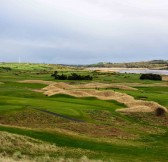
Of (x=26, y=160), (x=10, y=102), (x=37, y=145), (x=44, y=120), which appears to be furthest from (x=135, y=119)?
(x=26, y=160)

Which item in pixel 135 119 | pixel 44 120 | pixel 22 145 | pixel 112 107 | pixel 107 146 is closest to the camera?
pixel 22 145

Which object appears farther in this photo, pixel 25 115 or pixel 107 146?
pixel 25 115

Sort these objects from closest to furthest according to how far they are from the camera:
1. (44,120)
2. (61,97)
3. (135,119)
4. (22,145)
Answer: (22,145)
(44,120)
(135,119)
(61,97)

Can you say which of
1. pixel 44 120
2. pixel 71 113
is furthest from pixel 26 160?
pixel 71 113

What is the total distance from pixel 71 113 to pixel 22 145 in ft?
59.1

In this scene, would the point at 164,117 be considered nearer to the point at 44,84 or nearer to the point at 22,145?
the point at 22,145

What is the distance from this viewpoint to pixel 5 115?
5138cm

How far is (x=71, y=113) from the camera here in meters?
54.4

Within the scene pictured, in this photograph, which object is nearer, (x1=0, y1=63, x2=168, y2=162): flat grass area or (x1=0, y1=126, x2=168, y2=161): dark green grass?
(x1=0, y1=126, x2=168, y2=161): dark green grass

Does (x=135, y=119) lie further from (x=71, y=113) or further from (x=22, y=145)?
(x=22, y=145)

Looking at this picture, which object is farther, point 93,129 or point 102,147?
point 93,129

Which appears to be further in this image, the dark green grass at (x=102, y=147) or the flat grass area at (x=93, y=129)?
the flat grass area at (x=93, y=129)

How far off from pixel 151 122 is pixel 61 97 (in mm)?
22370

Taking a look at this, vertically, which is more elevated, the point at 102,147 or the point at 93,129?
the point at 93,129
